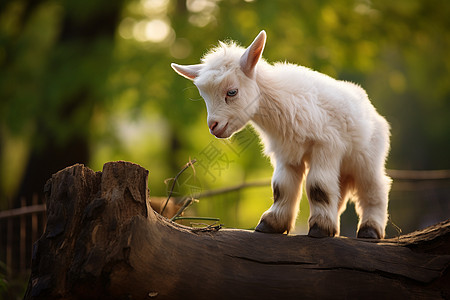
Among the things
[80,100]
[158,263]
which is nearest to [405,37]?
[80,100]

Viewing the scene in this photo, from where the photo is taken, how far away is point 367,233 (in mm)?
3115

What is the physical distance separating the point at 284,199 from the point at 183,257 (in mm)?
952

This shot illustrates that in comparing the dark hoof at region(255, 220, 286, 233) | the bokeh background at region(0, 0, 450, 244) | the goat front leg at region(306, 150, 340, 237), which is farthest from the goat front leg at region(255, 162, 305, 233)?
the bokeh background at region(0, 0, 450, 244)

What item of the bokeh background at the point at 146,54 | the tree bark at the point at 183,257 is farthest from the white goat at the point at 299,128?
the bokeh background at the point at 146,54

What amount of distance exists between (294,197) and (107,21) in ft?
18.8

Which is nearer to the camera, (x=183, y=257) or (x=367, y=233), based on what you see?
(x=183, y=257)

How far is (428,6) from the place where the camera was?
305 inches

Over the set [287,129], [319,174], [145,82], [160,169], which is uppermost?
[145,82]

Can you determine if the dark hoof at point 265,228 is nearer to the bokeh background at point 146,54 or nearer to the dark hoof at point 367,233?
the dark hoof at point 367,233

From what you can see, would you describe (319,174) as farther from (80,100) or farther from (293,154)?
(80,100)

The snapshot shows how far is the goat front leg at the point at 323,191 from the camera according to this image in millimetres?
2838

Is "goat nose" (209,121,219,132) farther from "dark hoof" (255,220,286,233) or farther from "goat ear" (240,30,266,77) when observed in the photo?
"dark hoof" (255,220,286,233)

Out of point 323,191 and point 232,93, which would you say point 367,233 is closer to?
point 323,191

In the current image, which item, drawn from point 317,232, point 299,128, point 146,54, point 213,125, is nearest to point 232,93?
point 213,125
